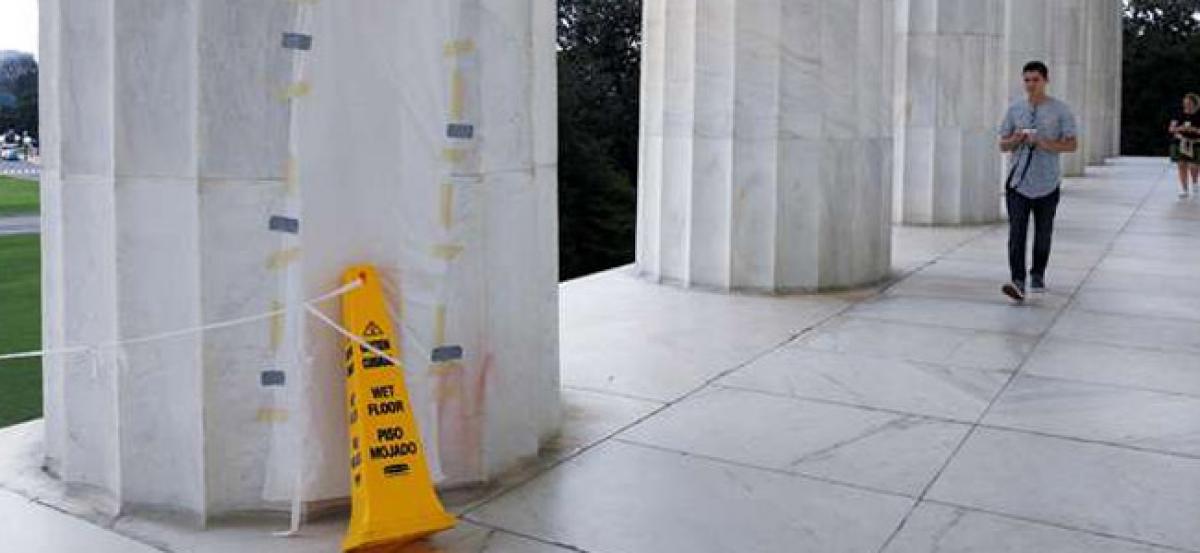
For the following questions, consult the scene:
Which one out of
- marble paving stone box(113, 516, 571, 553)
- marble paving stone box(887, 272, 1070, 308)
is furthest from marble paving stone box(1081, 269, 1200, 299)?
marble paving stone box(113, 516, 571, 553)

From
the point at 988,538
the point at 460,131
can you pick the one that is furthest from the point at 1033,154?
the point at 460,131

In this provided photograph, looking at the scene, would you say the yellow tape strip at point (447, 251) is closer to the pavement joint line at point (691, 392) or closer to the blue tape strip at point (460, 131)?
the blue tape strip at point (460, 131)

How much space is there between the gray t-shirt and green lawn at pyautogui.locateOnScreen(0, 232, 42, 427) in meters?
15.4

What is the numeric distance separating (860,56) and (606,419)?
5.80 metres

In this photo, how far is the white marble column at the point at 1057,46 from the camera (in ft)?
74.6

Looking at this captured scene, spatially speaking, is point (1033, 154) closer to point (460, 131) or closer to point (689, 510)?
point (689, 510)

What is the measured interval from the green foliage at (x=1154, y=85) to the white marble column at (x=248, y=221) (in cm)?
6072

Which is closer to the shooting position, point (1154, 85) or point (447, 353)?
point (447, 353)

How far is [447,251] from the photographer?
525cm

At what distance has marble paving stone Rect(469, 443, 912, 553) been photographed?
4746 millimetres

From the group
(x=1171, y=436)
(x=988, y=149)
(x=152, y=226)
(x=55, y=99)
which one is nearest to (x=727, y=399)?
(x=1171, y=436)

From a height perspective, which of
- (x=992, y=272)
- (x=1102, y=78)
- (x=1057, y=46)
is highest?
(x=1102, y=78)

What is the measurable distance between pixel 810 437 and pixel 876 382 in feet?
4.63

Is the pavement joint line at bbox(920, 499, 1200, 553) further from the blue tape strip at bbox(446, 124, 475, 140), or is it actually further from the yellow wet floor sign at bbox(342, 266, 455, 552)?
the blue tape strip at bbox(446, 124, 475, 140)
